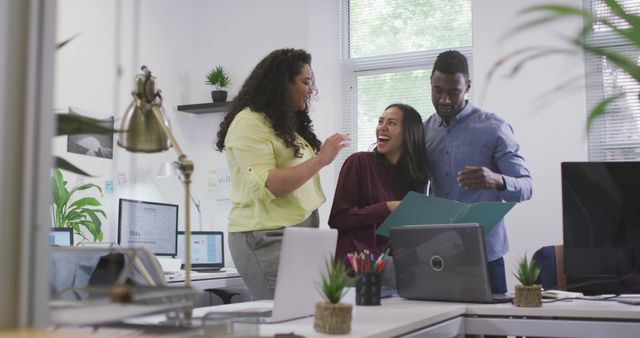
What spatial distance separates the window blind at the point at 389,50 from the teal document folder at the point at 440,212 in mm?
3212

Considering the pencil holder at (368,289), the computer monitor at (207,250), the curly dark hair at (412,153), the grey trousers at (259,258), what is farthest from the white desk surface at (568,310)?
the computer monitor at (207,250)

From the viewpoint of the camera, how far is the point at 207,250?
5.29 m

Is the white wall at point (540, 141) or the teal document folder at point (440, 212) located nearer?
the teal document folder at point (440, 212)

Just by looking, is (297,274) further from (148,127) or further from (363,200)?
(363,200)

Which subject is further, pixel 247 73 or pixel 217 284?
pixel 247 73

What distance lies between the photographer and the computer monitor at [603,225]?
2.09m

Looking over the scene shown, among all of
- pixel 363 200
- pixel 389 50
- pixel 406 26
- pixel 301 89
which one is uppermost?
pixel 406 26

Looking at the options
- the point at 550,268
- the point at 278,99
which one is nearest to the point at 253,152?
the point at 278,99

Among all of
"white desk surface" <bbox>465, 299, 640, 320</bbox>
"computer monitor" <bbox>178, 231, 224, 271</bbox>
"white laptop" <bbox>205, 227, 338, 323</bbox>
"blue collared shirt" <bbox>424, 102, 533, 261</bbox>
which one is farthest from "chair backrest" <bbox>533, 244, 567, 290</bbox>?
"computer monitor" <bbox>178, 231, 224, 271</bbox>

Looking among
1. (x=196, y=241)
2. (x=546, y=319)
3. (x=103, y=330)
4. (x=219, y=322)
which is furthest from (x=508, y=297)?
(x=196, y=241)

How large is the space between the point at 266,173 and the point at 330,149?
0.87 feet

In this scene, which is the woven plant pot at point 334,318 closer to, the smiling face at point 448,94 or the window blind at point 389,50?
the smiling face at point 448,94

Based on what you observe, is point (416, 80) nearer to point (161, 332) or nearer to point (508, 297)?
point (508, 297)

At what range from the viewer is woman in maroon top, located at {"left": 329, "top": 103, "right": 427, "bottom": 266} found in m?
2.46
